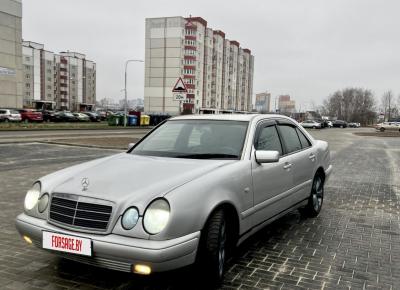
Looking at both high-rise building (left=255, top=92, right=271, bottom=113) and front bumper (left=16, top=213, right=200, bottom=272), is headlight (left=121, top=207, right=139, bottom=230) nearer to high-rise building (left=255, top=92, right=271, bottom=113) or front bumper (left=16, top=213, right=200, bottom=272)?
front bumper (left=16, top=213, right=200, bottom=272)

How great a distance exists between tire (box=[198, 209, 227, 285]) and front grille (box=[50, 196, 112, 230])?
0.81 m

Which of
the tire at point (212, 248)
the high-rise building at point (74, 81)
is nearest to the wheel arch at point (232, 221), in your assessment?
the tire at point (212, 248)

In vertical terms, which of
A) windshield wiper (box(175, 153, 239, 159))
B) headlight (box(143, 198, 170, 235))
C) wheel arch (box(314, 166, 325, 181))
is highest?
windshield wiper (box(175, 153, 239, 159))

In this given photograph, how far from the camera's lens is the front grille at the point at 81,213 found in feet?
10.2

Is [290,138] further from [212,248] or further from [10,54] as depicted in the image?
[10,54]

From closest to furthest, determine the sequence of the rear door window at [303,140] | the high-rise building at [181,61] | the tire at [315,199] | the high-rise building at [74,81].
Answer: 1. the rear door window at [303,140]
2. the tire at [315,199]
3. the high-rise building at [181,61]
4. the high-rise building at [74,81]

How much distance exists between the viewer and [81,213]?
126 inches

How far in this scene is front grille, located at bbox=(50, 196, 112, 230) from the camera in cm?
312

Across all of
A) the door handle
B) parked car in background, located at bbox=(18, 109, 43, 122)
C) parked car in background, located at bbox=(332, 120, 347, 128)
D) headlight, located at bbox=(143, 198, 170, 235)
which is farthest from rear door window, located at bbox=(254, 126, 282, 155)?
parked car in background, located at bbox=(332, 120, 347, 128)

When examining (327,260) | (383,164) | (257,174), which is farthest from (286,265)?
(383,164)

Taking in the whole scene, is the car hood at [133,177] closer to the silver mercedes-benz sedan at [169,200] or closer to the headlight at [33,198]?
the silver mercedes-benz sedan at [169,200]

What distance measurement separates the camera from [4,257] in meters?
4.18

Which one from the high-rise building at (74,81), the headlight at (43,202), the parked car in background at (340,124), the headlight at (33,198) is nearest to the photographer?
the headlight at (43,202)

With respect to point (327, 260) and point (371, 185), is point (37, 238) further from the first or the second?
point (371, 185)
